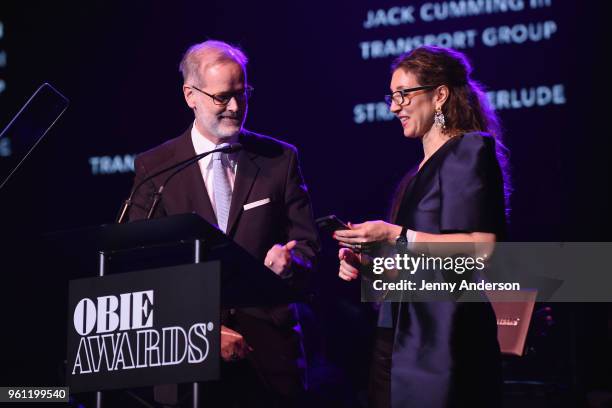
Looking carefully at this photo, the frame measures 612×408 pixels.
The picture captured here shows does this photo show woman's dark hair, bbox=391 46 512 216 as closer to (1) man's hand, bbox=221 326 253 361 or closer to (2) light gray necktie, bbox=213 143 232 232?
(2) light gray necktie, bbox=213 143 232 232

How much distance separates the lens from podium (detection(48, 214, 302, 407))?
199 centimetres

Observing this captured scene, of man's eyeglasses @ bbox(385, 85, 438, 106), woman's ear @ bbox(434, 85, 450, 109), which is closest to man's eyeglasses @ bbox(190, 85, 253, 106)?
man's eyeglasses @ bbox(385, 85, 438, 106)

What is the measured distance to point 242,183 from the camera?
111 inches

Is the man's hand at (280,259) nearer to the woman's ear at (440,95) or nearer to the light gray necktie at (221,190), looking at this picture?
the light gray necktie at (221,190)

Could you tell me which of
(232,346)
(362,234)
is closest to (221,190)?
(232,346)

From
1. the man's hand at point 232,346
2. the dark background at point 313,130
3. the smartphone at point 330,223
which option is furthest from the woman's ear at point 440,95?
the dark background at point 313,130

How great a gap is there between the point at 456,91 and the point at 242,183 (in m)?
0.79

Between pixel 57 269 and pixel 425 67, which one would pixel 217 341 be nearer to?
pixel 57 269

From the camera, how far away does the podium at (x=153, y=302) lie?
6.51 ft

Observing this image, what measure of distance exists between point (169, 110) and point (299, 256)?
3147 millimetres

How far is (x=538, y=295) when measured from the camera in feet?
14.2

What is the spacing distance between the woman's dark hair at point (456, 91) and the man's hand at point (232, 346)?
0.94m

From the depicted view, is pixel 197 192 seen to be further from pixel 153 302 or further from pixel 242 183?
pixel 153 302

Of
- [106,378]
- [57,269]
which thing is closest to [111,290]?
[106,378]
